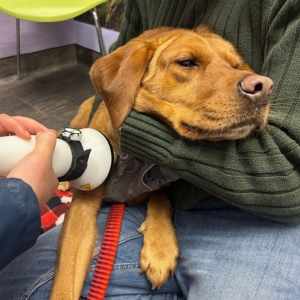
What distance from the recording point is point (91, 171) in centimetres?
108

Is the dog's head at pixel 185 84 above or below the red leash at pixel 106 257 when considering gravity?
above

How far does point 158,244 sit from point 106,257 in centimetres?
16

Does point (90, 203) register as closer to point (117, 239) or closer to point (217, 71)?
point (117, 239)

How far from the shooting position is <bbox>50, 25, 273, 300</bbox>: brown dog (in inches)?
35.6

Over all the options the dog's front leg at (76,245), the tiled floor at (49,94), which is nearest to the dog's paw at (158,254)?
the dog's front leg at (76,245)

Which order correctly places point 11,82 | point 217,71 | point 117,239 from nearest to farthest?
point 217,71 → point 117,239 → point 11,82

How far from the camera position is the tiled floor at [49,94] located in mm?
2900

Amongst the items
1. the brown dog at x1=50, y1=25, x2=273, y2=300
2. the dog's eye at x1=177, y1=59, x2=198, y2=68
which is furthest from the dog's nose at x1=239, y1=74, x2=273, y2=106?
the dog's eye at x1=177, y1=59, x2=198, y2=68

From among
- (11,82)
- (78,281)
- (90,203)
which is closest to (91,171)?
(90,203)

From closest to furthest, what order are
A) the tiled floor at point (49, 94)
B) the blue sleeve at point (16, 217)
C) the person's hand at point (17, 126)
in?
the blue sleeve at point (16, 217)
the person's hand at point (17, 126)
the tiled floor at point (49, 94)

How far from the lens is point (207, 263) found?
39.0 inches

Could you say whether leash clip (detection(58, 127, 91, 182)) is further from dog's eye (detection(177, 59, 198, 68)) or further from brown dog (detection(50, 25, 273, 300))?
dog's eye (detection(177, 59, 198, 68))

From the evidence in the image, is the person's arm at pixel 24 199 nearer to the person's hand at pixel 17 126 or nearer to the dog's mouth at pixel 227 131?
the person's hand at pixel 17 126

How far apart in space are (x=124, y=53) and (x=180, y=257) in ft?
2.09
